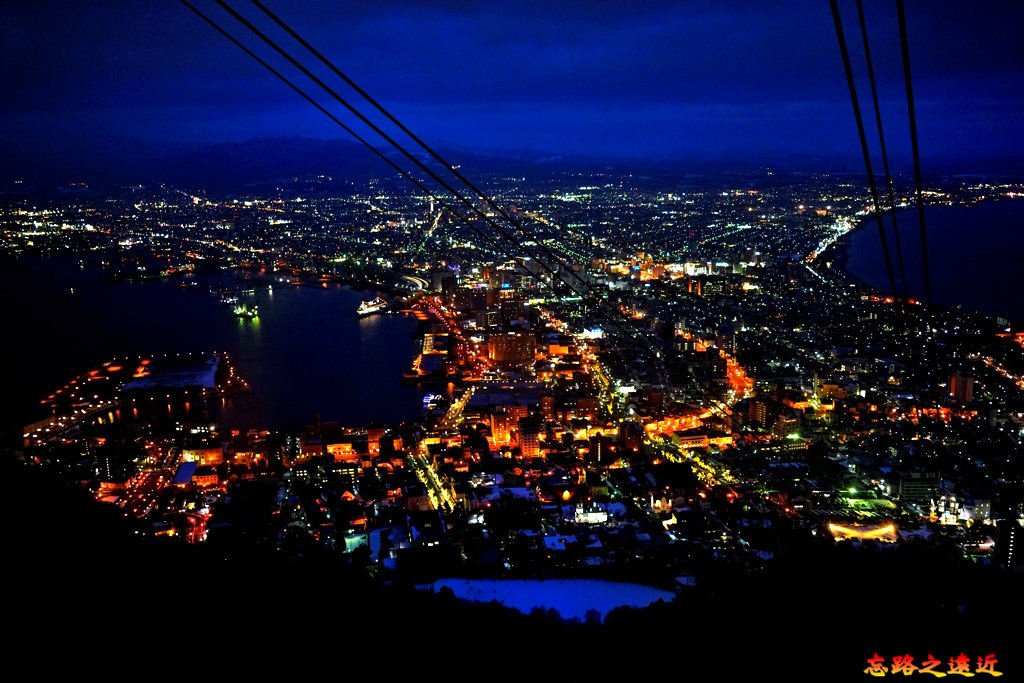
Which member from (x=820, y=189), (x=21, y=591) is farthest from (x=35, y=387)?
(x=820, y=189)

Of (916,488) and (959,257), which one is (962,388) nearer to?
(916,488)

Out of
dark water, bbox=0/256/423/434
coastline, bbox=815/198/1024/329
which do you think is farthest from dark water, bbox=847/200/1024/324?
dark water, bbox=0/256/423/434

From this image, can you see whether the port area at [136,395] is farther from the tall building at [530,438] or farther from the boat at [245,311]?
the tall building at [530,438]

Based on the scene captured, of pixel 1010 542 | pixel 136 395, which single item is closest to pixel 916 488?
pixel 1010 542

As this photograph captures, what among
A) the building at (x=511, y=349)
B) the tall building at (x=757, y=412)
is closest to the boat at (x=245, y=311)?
the building at (x=511, y=349)

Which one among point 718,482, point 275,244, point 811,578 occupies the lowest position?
point 718,482

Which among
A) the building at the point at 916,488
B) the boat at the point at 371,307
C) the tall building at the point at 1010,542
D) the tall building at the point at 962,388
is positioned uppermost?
the boat at the point at 371,307

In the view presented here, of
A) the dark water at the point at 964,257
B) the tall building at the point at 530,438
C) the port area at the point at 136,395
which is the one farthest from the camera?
the dark water at the point at 964,257

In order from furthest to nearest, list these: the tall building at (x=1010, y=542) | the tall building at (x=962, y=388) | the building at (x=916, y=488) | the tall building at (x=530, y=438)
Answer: the tall building at (x=962, y=388), the tall building at (x=530, y=438), the building at (x=916, y=488), the tall building at (x=1010, y=542)

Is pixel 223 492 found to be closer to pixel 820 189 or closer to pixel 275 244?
pixel 275 244
